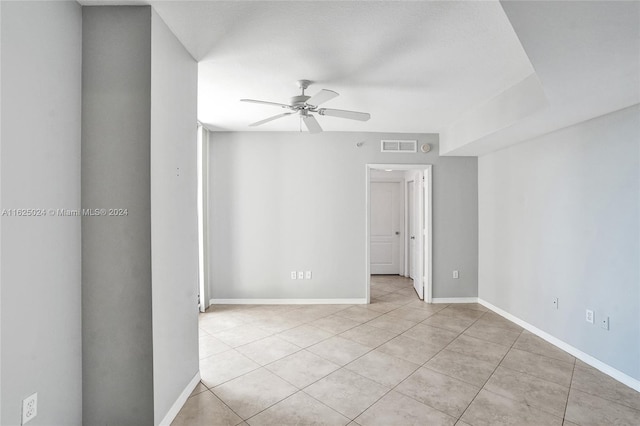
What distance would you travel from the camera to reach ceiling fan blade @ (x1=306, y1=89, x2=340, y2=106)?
88.1 inches

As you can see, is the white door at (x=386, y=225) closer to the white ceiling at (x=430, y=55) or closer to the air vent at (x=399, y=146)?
the air vent at (x=399, y=146)

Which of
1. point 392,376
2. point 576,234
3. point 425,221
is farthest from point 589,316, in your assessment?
point 425,221

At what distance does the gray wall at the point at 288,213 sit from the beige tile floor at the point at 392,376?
→ 0.72 meters

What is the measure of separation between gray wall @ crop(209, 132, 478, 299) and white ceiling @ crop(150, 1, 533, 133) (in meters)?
1.12

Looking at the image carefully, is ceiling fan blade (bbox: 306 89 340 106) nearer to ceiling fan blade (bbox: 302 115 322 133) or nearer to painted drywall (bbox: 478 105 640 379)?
ceiling fan blade (bbox: 302 115 322 133)

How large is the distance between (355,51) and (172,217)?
1.77 m

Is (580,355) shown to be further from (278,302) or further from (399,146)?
(278,302)

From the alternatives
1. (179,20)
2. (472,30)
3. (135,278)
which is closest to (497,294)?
(472,30)

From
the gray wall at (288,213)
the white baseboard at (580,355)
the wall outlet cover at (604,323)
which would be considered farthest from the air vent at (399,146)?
the wall outlet cover at (604,323)

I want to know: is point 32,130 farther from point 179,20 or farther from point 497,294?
point 497,294

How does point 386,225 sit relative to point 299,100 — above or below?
below

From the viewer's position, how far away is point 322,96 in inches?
91.4

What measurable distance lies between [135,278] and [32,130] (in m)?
0.88

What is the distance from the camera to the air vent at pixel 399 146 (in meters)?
4.55
